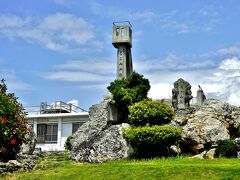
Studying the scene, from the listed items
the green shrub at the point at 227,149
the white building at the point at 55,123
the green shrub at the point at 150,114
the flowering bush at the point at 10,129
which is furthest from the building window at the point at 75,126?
the green shrub at the point at 227,149

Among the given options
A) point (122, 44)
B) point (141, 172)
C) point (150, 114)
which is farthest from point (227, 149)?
point (122, 44)

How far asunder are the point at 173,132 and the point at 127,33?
2103 cm

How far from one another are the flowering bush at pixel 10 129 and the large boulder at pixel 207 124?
7218 mm

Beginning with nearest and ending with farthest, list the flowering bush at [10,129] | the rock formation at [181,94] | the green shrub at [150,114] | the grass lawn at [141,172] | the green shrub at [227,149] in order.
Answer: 1. the grass lawn at [141,172]
2. the flowering bush at [10,129]
3. the green shrub at [227,149]
4. the green shrub at [150,114]
5. the rock formation at [181,94]

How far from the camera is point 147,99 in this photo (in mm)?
22266

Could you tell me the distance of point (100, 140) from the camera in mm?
20859

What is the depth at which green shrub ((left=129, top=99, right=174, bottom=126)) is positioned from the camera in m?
20.6

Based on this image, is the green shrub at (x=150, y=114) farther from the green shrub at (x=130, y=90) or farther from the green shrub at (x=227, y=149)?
the green shrub at (x=227, y=149)

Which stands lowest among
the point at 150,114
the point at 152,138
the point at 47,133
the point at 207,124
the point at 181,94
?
the point at 152,138

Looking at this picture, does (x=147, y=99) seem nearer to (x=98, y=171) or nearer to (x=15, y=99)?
(x=15, y=99)

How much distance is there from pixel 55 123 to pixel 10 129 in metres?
25.7

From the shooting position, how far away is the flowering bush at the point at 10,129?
55.8 feet

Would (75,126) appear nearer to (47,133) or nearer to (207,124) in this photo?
(47,133)

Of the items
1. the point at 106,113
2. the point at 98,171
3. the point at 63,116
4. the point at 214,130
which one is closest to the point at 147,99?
the point at 106,113
